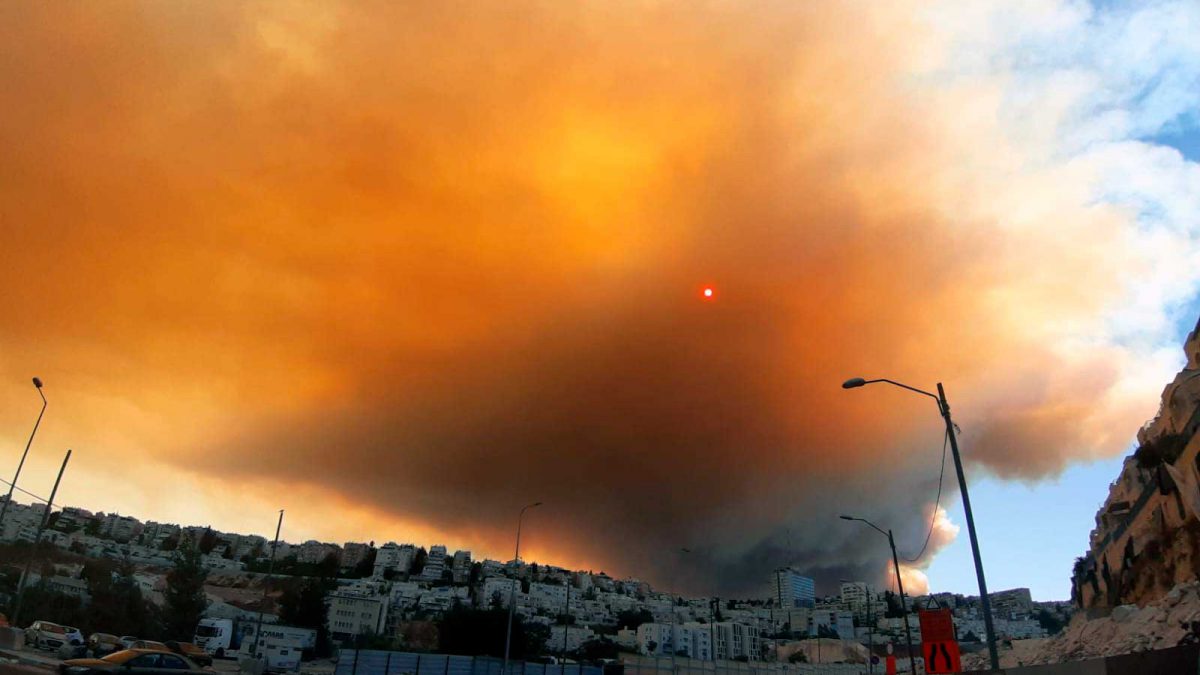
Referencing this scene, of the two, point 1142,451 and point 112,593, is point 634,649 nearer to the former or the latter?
point 112,593

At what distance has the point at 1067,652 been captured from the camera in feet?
205

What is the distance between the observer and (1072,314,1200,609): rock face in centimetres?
5691

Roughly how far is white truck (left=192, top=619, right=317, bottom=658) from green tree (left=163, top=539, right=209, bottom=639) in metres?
3.92

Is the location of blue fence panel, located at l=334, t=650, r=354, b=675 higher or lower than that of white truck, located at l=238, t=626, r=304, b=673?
lower

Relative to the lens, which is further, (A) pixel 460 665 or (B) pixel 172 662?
(A) pixel 460 665

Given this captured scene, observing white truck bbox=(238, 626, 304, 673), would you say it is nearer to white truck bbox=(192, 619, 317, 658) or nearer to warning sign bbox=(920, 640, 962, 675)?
white truck bbox=(192, 619, 317, 658)

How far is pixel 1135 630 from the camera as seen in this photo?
4922 centimetres

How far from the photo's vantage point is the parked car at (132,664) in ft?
62.2

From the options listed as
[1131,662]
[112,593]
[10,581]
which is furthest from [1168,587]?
[10,581]

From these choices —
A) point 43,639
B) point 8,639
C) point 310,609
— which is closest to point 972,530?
point 8,639

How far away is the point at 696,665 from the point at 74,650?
224 ft

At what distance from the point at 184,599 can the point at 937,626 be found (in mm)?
96623

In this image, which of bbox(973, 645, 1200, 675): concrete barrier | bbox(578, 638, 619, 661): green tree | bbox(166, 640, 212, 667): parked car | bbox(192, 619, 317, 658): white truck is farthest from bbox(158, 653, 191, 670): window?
bbox(578, 638, 619, 661): green tree

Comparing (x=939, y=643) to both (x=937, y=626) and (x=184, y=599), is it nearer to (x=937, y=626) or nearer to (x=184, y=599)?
(x=937, y=626)
